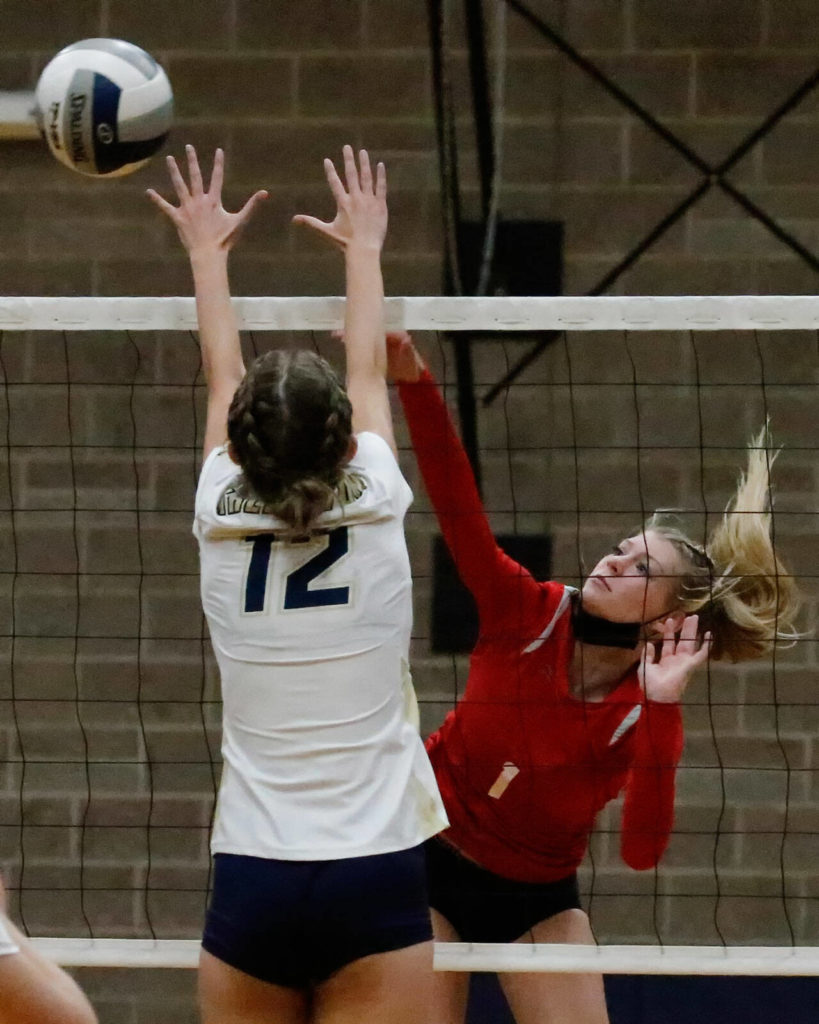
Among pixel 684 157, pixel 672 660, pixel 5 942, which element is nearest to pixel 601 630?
pixel 672 660

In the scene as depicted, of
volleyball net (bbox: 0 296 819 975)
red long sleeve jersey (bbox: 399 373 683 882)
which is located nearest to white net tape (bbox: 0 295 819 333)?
red long sleeve jersey (bbox: 399 373 683 882)

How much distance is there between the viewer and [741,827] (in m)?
5.09

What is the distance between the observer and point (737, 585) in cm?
333

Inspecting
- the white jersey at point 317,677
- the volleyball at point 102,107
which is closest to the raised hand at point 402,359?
the white jersey at point 317,677

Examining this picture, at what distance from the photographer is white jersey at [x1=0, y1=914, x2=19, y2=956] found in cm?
208

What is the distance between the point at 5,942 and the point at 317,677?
2.03ft

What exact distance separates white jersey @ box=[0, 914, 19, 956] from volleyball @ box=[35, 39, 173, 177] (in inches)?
66.9

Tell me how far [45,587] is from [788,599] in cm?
279

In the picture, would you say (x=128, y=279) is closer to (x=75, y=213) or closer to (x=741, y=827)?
(x=75, y=213)

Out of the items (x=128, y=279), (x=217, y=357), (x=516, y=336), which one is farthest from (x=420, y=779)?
(x=128, y=279)

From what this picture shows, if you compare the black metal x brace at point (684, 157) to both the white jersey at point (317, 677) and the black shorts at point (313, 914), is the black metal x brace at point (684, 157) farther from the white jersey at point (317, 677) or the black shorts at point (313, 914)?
the black shorts at point (313, 914)

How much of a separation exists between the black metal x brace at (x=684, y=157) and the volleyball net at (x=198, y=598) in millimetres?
205

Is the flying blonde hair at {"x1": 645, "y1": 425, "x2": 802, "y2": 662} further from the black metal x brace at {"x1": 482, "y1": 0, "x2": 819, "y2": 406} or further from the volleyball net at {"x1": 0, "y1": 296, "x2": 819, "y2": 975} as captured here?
the black metal x brace at {"x1": 482, "y1": 0, "x2": 819, "y2": 406}

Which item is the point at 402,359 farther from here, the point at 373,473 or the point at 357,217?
the point at 373,473
